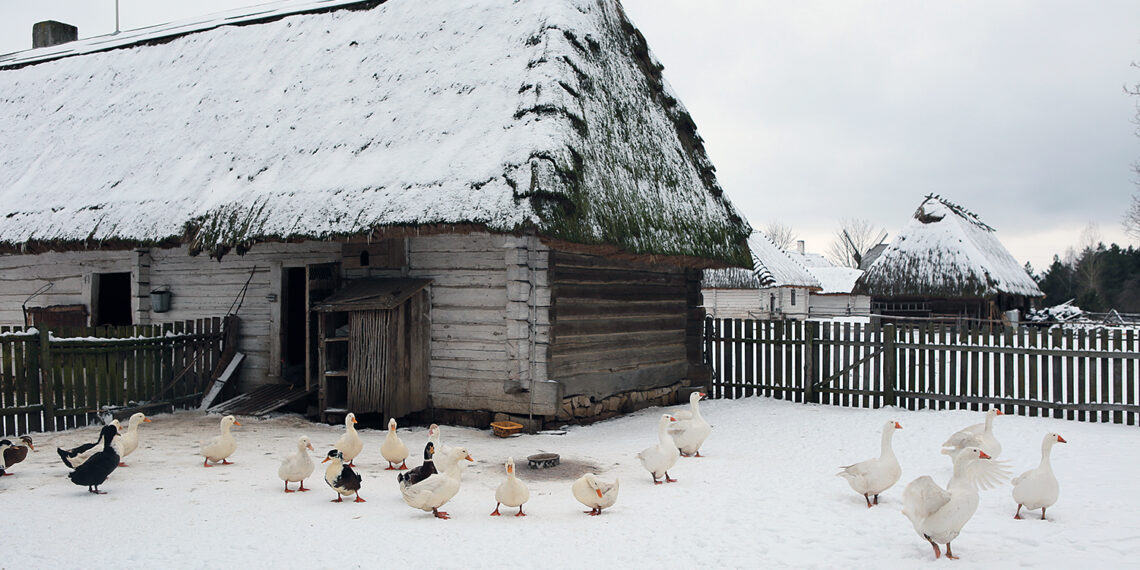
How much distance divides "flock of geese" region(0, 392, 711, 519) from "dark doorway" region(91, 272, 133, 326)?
5.74m

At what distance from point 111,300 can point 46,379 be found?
5.47 m

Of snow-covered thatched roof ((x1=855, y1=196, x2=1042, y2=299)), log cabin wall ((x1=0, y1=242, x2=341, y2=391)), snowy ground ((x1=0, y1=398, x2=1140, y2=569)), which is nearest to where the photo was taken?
snowy ground ((x1=0, y1=398, x2=1140, y2=569))

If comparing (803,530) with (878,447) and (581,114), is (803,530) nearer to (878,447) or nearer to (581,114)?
(878,447)

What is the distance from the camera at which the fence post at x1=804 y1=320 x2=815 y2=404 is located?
12203 mm

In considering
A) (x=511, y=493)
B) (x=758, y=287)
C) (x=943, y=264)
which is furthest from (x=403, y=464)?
(x=758, y=287)

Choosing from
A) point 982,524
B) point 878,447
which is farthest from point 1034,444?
point 982,524

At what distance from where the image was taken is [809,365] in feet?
40.2

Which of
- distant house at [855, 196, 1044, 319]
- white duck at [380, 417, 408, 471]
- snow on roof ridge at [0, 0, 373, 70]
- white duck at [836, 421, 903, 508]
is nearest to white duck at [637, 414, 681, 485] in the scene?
white duck at [836, 421, 903, 508]

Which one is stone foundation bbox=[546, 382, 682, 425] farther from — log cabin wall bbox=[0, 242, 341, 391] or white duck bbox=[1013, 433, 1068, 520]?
white duck bbox=[1013, 433, 1068, 520]

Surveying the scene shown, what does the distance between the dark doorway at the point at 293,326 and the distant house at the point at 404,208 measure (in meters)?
0.05

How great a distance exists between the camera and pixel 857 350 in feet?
38.7

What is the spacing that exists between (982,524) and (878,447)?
3.33m

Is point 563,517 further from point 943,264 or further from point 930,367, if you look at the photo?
point 943,264

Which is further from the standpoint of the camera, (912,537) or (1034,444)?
(1034,444)
